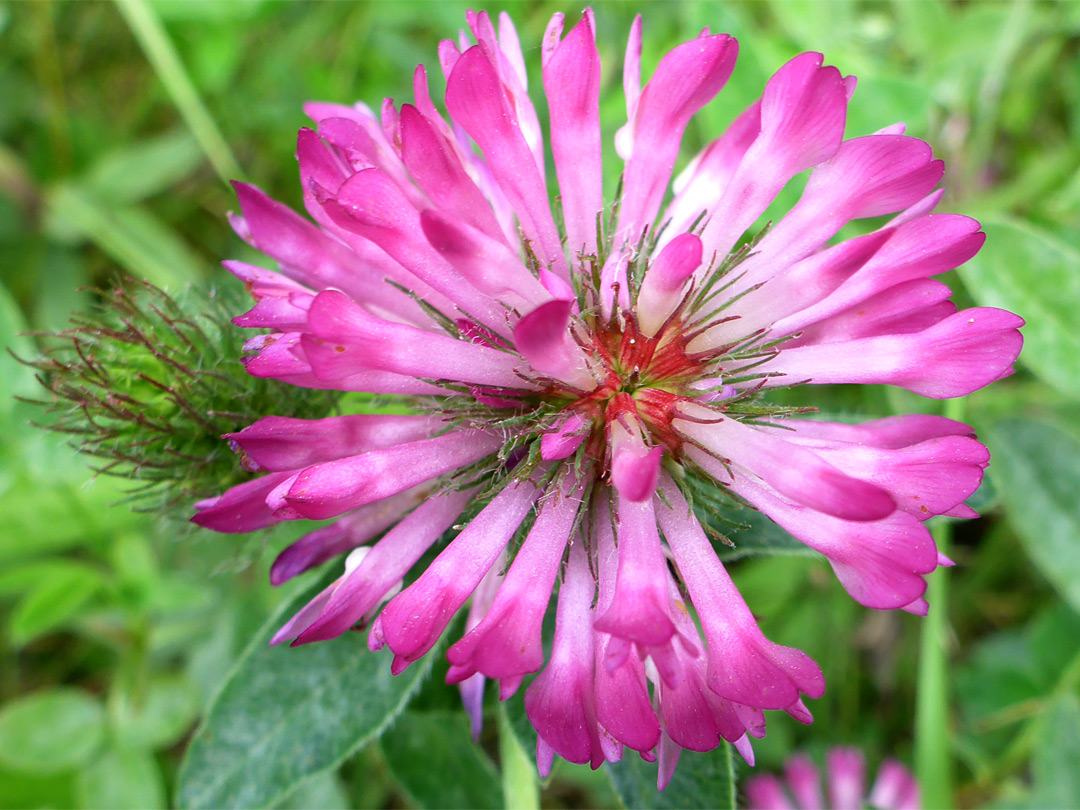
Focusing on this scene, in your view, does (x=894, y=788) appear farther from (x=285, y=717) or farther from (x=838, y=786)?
(x=285, y=717)

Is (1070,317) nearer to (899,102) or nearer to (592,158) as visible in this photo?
(899,102)

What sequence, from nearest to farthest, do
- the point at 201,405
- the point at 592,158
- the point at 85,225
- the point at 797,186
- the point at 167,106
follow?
the point at 592,158 → the point at 201,405 → the point at 797,186 → the point at 85,225 → the point at 167,106

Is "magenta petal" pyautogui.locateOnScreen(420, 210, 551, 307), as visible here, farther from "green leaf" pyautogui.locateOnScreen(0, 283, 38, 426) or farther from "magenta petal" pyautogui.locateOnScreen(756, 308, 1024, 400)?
"green leaf" pyautogui.locateOnScreen(0, 283, 38, 426)

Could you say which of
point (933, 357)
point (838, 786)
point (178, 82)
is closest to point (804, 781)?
point (838, 786)

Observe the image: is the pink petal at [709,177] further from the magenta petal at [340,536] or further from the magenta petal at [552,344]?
the magenta petal at [340,536]

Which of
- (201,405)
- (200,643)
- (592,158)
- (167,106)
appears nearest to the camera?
(592,158)

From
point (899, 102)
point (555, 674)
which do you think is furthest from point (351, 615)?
point (899, 102)

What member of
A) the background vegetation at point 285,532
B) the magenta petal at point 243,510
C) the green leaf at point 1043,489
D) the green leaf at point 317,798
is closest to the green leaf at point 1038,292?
the background vegetation at point 285,532
